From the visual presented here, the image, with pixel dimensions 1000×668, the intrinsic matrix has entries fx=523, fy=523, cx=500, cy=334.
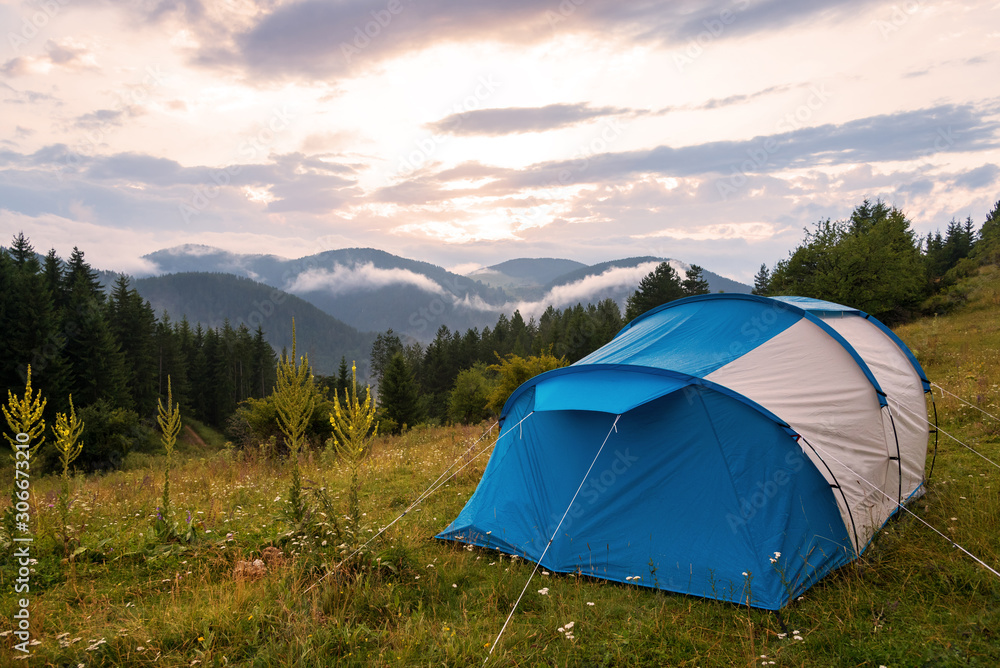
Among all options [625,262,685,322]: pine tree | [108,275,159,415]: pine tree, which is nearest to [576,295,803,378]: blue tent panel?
[625,262,685,322]: pine tree

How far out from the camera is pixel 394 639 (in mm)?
3867

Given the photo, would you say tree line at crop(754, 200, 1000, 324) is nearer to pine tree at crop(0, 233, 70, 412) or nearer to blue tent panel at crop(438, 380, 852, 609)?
blue tent panel at crop(438, 380, 852, 609)

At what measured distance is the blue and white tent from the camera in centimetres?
470

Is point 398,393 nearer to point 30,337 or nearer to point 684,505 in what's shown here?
point 30,337

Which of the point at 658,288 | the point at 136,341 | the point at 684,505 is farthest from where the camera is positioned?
the point at 136,341

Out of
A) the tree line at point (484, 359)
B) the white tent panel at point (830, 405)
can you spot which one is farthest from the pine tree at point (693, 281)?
the white tent panel at point (830, 405)

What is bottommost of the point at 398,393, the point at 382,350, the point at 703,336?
the point at 398,393

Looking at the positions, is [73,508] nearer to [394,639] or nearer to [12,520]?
[12,520]

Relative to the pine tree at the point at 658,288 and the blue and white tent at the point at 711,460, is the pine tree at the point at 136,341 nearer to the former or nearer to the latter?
the pine tree at the point at 658,288

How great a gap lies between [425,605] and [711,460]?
2927mm

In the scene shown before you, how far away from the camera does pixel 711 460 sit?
16.2 feet

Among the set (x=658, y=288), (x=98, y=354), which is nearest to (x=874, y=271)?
(x=658, y=288)

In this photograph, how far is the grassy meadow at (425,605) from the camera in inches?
146

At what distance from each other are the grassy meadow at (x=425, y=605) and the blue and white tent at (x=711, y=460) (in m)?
0.26
